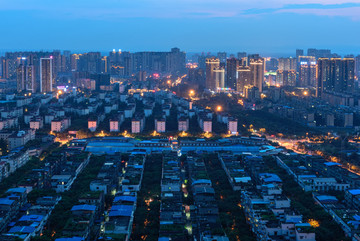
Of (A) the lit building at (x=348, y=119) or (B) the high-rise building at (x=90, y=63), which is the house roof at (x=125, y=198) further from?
(B) the high-rise building at (x=90, y=63)

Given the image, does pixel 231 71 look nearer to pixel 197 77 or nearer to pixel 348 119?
pixel 197 77

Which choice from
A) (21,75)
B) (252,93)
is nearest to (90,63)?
(21,75)

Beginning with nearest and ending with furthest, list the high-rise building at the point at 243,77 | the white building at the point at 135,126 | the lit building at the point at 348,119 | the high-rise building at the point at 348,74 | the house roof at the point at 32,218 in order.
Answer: the house roof at the point at 32,218
the white building at the point at 135,126
the lit building at the point at 348,119
the high-rise building at the point at 348,74
the high-rise building at the point at 243,77

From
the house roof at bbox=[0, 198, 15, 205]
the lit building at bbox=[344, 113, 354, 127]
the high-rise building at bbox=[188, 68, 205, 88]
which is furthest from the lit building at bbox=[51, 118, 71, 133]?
the high-rise building at bbox=[188, 68, 205, 88]

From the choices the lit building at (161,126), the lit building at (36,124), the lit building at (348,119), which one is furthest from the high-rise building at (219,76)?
the lit building at (36,124)

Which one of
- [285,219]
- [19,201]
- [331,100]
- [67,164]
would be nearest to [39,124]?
[67,164]

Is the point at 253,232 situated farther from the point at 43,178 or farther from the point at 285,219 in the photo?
the point at 43,178
